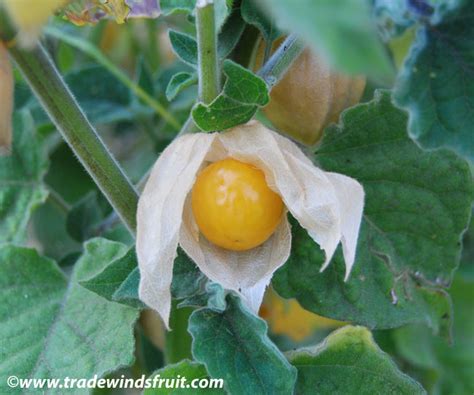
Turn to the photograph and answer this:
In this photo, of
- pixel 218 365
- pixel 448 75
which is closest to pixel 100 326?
pixel 218 365

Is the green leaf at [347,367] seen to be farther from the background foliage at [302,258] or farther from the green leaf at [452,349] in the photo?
the green leaf at [452,349]

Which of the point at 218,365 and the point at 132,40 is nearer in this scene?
the point at 218,365

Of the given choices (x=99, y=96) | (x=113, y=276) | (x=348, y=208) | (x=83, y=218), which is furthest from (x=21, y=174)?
(x=348, y=208)

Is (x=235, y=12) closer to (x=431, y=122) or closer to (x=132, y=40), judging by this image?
(x=431, y=122)

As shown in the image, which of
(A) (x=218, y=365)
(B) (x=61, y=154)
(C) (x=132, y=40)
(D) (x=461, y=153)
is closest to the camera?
(D) (x=461, y=153)

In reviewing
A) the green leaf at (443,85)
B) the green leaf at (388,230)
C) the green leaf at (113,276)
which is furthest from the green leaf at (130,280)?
the green leaf at (443,85)

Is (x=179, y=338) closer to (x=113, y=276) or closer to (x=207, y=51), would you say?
(x=113, y=276)

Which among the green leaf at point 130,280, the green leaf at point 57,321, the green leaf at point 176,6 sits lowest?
the green leaf at point 57,321

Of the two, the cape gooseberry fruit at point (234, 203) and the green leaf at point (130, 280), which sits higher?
the cape gooseberry fruit at point (234, 203)
